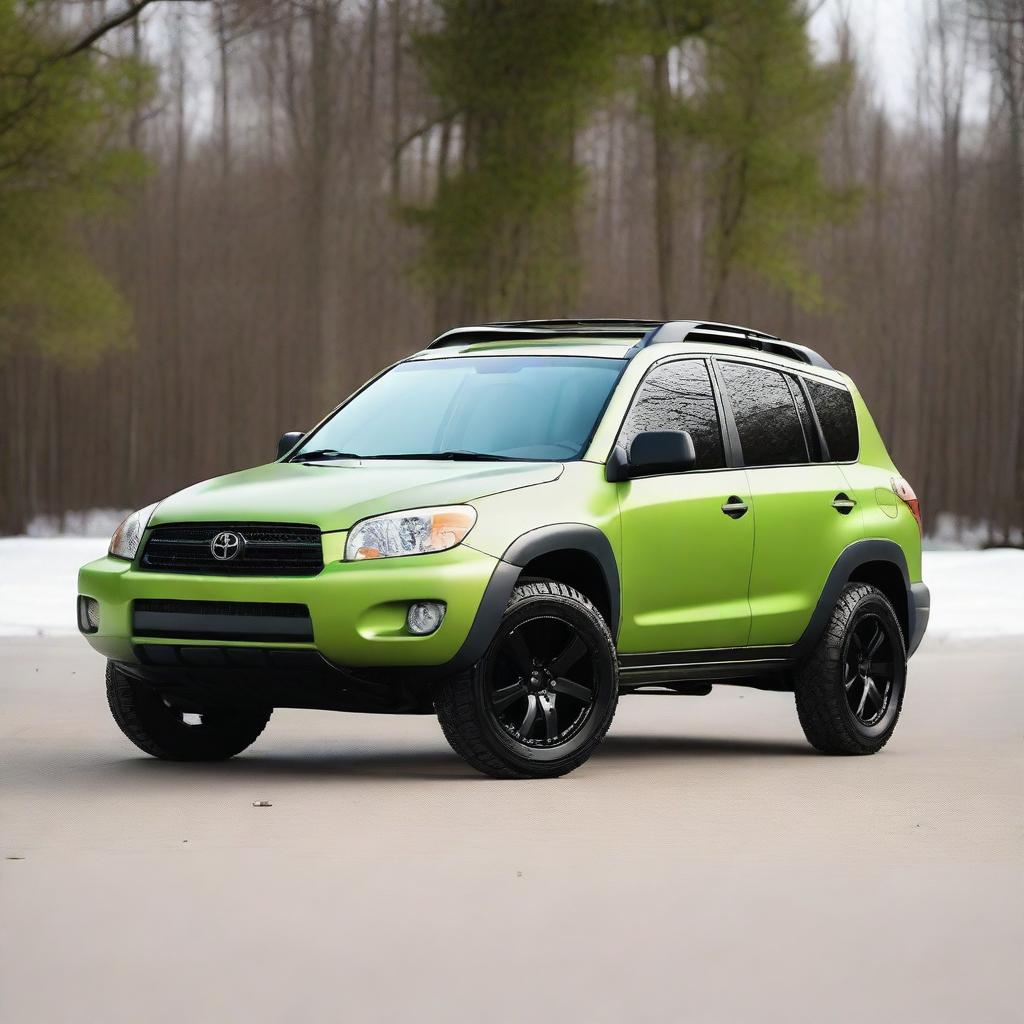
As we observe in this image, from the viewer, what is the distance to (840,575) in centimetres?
1130

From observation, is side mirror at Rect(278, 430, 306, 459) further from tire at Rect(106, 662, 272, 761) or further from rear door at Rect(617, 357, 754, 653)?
rear door at Rect(617, 357, 754, 653)

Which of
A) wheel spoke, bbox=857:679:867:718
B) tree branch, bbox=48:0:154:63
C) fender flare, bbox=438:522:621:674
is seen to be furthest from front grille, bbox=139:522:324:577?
tree branch, bbox=48:0:154:63

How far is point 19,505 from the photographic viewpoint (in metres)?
32.4

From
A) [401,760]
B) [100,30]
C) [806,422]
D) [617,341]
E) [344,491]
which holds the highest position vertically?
[100,30]

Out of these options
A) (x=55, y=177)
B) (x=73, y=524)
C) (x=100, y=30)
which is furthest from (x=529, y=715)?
(x=73, y=524)

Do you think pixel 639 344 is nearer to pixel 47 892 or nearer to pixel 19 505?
pixel 47 892

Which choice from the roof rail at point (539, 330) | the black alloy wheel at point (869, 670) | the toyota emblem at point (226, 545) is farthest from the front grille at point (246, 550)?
the black alloy wheel at point (869, 670)

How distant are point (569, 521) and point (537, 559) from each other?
24cm

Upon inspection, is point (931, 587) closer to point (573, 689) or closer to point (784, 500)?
point (784, 500)

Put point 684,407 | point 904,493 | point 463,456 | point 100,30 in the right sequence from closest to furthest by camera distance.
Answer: point 463,456 < point 684,407 < point 904,493 < point 100,30

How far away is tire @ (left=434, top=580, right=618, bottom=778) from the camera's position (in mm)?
9484

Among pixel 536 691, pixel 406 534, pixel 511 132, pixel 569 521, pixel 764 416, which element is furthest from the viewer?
pixel 511 132

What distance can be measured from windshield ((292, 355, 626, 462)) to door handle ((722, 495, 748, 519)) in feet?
2.58

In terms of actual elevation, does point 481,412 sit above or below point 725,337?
below
